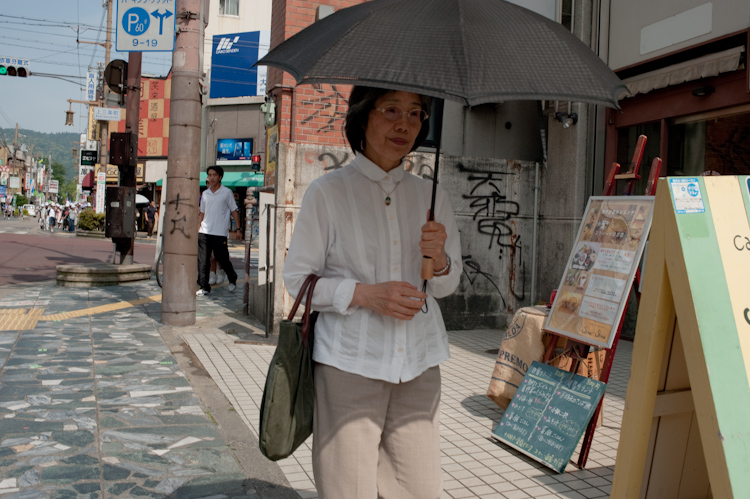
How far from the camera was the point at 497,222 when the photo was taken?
344 inches

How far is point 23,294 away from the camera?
1078 centimetres

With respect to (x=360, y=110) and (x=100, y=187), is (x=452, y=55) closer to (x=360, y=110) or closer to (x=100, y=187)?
(x=360, y=110)

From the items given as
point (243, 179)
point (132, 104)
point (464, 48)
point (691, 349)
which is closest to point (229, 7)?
point (243, 179)

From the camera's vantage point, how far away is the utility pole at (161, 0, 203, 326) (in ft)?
26.8

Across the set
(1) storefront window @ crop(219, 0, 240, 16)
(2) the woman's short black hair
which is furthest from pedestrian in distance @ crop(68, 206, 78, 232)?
(2) the woman's short black hair

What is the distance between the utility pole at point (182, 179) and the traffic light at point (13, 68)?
54.2 ft

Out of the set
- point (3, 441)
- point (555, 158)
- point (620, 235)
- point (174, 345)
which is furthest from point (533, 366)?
point (555, 158)

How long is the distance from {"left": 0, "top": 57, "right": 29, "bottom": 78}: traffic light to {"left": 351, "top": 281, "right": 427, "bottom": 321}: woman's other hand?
23306 millimetres

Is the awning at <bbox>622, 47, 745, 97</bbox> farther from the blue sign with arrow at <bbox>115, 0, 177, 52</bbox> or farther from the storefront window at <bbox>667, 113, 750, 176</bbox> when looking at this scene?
the blue sign with arrow at <bbox>115, 0, 177, 52</bbox>

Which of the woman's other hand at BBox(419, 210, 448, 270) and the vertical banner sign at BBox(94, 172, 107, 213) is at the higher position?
the vertical banner sign at BBox(94, 172, 107, 213)

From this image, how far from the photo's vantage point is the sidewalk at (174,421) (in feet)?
12.0

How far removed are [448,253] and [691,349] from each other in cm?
89

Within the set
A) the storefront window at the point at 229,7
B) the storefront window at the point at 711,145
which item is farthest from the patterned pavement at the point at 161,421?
the storefront window at the point at 229,7

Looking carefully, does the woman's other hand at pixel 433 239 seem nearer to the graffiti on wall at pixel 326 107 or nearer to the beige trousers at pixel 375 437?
the beige trousers at pixel 375 437
